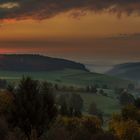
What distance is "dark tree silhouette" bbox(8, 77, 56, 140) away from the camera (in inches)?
2256

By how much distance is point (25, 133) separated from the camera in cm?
5638

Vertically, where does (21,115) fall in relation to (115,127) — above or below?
above

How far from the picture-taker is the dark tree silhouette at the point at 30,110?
57.3 metres

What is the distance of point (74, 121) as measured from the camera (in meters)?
98.8

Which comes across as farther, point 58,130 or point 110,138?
point 110,138

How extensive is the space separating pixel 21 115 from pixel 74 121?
42.0 meters

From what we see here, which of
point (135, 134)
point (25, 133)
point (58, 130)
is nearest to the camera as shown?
point (58, 130)

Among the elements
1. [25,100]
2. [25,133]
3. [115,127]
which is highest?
[25,100]

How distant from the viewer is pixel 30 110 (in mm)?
57438

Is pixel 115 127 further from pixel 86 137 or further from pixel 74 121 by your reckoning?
pixel 86 137

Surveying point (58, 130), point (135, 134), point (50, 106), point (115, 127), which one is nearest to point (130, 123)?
point (115, 127)

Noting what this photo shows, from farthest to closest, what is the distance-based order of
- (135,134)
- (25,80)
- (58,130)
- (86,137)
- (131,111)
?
(131,111), (135,134), (25,80), (86,137), (58,130)

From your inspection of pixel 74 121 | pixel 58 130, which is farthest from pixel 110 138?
pixel 74 121

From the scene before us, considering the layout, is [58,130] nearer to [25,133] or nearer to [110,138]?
[110,138]
